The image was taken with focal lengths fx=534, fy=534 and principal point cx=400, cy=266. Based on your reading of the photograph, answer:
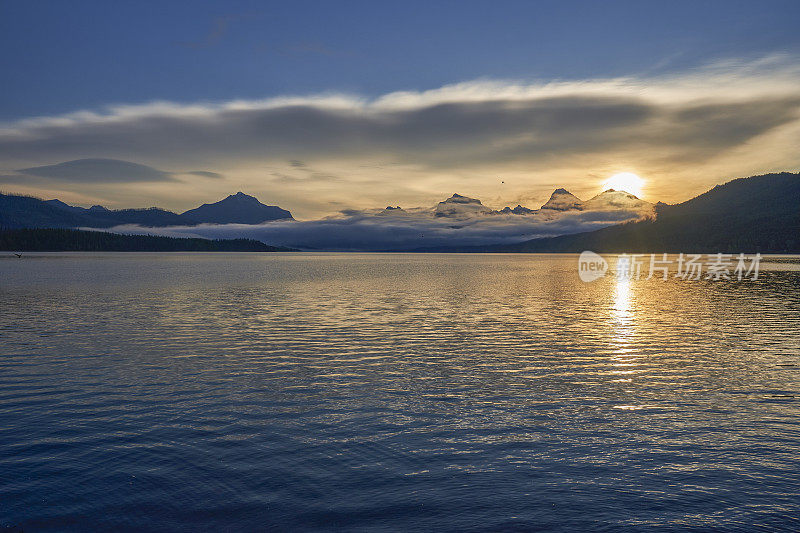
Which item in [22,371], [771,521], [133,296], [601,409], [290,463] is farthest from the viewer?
[133,296]

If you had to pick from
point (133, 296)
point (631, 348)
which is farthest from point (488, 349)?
point (133, 296)

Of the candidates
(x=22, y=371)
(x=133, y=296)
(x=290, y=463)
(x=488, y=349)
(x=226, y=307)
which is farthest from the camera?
(x=133, y=296)

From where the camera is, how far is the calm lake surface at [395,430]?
48.4 feet

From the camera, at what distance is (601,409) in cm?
2448

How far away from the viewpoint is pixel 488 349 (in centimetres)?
3966

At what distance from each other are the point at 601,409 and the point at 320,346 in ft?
71.7

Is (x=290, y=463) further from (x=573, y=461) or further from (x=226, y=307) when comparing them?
(x=226, y=307)

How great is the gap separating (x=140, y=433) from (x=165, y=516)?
7.21 meters

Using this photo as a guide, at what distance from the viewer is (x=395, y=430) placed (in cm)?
2112

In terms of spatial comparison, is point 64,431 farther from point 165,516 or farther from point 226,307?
point 226,307

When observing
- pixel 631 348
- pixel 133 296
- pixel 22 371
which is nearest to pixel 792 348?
pixel 631 348

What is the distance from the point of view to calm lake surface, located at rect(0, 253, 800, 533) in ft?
48.4

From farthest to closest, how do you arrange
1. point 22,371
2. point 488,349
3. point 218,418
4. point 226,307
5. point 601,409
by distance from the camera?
1. point 226,307
2. point 488,349
3. point 22,371
4. point 601,409
5. point 218,418

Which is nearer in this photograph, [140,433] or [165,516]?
[165,516]
